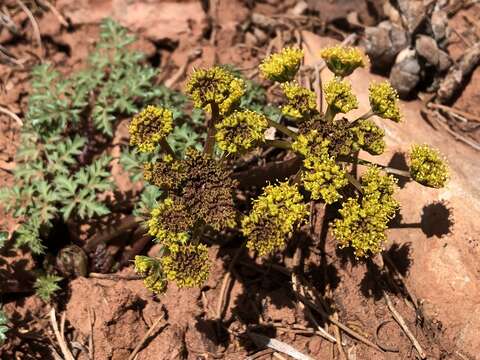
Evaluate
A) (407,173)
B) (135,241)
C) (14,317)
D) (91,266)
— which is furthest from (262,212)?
(14,317)

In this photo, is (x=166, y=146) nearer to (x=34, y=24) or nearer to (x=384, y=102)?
(x=384, y=102)

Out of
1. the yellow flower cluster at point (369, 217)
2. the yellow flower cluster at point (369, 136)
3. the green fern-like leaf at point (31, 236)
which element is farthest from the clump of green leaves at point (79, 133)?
the yellow flower cluster at point (369, 217)

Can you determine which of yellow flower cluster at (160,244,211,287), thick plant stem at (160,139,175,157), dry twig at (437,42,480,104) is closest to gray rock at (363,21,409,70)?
dry twig at (437,42,480,104)

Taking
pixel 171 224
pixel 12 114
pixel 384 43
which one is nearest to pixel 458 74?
pixel 384 43

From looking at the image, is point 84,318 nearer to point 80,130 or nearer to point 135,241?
point 135,241

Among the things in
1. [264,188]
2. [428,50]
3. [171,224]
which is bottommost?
[171,224]

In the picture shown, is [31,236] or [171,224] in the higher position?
[171,224]

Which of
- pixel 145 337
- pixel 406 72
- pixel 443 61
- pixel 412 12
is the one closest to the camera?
pixel 145 337
